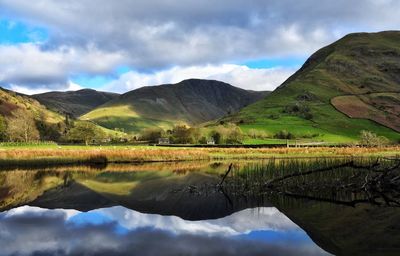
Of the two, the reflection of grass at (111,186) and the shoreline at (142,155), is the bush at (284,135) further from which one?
the reflection of grass at (111,186)

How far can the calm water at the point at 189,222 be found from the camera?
21203 millimetres

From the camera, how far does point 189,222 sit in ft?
93.2

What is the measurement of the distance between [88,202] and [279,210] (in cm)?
1629

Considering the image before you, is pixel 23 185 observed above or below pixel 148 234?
above

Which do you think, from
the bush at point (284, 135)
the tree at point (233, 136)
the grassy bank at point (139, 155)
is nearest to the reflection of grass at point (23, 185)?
the grassy bank at point (139, 155)

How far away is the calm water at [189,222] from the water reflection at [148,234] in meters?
0.04

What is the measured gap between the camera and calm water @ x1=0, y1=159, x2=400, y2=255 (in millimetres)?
21203

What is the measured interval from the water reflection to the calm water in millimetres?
43

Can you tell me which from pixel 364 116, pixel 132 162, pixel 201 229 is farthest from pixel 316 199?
pixel 364 116

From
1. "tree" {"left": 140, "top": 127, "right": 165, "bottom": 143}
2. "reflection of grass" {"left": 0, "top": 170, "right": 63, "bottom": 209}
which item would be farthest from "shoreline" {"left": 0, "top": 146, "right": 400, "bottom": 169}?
"tree" {"left": 140, "top": 127, "right": 165, "bottom": 143}

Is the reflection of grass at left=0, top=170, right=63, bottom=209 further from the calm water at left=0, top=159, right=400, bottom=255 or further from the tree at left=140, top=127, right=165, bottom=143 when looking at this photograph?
the tree at left=140, top=127, right=165, bottom=143

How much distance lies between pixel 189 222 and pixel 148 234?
4115 millimetres

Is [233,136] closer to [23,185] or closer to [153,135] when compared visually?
[153,135]

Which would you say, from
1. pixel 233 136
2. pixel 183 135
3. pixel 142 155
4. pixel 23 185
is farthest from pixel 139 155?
pixel 233 136
